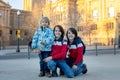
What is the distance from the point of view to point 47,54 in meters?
8.67

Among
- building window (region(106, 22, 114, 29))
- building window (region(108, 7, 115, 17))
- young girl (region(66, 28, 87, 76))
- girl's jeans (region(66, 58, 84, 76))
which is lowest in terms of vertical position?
girl's jeans (region(66, 58, 84, 76))

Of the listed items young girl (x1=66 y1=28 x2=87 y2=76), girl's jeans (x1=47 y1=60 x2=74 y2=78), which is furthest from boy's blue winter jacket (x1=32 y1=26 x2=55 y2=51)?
young girl (x1=66 y1=28 x2=87 y2=76)

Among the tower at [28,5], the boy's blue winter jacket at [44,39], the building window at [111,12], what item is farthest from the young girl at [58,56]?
the tower at [28,5]

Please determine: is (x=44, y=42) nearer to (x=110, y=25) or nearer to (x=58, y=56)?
(x=58, y=56)

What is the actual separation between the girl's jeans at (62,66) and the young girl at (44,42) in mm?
326

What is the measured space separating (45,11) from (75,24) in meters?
7.81

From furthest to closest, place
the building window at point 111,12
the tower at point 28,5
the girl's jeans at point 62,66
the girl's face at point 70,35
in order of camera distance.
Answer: the tower at point 28,5, the building window at point 111,12, the girl's face at point 70,35, the girl's jeans at point 62,66

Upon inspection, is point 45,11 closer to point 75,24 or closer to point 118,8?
point 75,24

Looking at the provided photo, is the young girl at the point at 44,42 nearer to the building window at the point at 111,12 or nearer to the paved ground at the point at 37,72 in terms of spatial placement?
the paved ground at the point at 37,72

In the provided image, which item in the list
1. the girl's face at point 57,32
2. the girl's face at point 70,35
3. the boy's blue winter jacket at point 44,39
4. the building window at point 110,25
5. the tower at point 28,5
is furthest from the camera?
the tower at point 28,5

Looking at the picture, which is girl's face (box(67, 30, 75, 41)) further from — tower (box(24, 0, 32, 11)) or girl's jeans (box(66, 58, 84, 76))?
tower (box(24, 0, 32, 11))

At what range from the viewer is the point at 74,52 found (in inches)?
348

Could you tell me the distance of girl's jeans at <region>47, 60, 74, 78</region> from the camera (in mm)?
8266

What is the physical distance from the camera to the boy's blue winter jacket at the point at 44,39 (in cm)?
851
